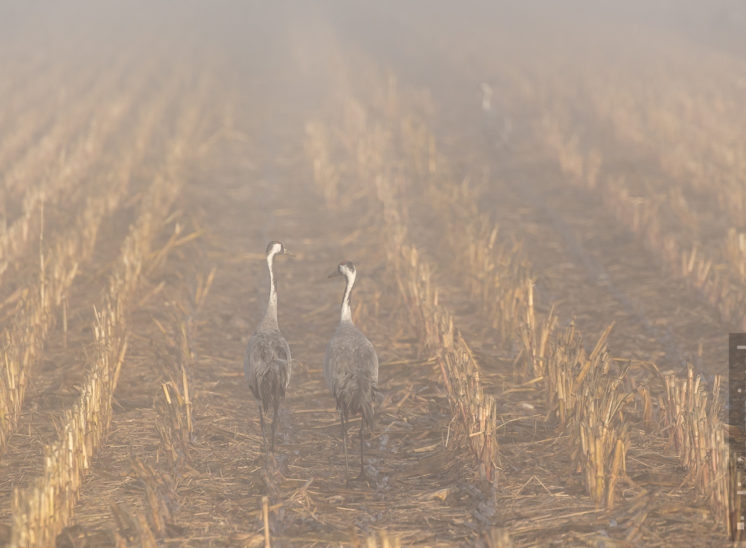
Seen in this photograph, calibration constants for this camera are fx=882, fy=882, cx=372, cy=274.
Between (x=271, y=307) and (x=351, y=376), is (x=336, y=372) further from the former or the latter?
(x=271, y=307)

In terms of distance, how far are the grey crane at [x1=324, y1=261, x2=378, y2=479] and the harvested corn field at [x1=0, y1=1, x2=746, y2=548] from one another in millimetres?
493

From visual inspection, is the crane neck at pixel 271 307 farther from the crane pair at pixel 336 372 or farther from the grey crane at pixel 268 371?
the grey crane at pixel 268 371

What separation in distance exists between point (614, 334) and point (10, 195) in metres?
10.1

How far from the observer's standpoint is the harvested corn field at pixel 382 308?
249 inches

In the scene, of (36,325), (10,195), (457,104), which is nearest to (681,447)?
(36,325)

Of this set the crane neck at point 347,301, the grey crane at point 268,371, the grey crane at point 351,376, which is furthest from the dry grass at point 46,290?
the crane neck at point 347,301

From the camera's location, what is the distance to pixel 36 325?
9.09 meters

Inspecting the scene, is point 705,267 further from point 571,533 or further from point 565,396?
point 571,533

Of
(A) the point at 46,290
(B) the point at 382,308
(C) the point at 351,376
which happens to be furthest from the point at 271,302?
(A) the point at 46,290

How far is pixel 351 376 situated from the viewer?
7.20m

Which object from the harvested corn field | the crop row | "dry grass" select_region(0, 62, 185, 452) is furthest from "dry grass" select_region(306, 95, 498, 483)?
"dry grass" select_region(0, 62, 185, 452)

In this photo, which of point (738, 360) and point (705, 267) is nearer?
point (738, 360)

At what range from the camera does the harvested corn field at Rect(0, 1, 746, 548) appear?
6.33 meters

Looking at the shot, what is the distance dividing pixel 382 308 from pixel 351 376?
3.34 m
